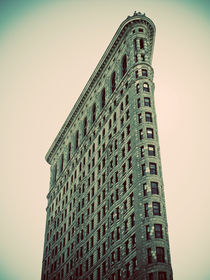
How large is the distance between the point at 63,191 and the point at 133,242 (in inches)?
1892

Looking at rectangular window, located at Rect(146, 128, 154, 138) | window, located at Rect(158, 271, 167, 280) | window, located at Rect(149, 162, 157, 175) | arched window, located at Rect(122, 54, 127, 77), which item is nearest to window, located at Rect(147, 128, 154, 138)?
rectangular window, located at Rect(146, 128, 154, 138)

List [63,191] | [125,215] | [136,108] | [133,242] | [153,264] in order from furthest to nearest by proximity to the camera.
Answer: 1. [63,191]
2. [136,108]
3. [125,215]
4. [133,242]
5. [153,264]

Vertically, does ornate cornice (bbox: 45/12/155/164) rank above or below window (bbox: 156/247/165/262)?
above

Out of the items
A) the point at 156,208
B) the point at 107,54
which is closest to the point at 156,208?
the point at 156,208

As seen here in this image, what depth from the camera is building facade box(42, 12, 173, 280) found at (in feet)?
207

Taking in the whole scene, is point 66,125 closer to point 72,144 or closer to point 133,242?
point 72,144

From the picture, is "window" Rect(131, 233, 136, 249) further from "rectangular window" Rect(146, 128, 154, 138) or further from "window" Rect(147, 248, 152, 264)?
"rectangular window" Rect(146, 128, 154, 138)

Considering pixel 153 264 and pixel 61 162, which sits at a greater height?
pixel 61 162

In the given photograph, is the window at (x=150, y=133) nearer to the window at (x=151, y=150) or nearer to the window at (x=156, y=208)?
the window at (x=151, y=150)

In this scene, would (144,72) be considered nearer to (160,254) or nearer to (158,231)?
(158,231)

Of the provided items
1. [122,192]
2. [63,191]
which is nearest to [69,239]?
[63,191]

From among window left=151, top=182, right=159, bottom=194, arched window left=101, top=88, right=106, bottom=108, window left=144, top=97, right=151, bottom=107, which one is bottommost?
window left=151, top=182, right=159, bottom=194

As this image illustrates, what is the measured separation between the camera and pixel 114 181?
254ft

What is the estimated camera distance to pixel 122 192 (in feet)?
238
